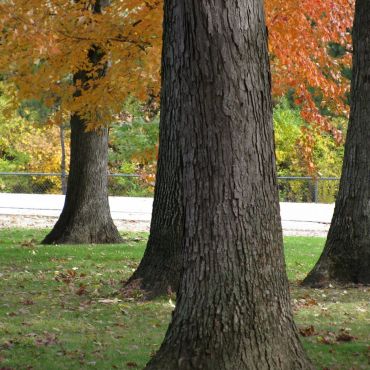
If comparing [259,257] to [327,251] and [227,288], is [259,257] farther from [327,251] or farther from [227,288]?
[327,251]

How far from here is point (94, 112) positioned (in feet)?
46.5

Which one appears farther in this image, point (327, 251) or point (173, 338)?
point (327, 251)

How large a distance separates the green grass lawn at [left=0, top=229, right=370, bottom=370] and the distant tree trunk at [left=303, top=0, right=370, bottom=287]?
36 cm

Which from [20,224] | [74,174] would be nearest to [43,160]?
[20,224]

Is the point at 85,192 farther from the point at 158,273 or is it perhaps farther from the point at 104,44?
the point at 158,273

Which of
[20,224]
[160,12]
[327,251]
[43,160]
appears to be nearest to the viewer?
[327,251]

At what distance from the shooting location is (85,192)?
16.1 metres

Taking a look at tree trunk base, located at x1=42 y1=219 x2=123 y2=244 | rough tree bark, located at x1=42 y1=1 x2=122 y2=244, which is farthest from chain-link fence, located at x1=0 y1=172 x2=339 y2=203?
rough tree bark, located at x1=42 y1=1 x2=122 y2=244

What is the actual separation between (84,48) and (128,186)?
22939mm

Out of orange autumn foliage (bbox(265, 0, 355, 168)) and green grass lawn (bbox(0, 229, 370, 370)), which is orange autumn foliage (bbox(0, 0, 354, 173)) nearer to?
orange autumn foliage (bbox(265, 0, 355, 168))

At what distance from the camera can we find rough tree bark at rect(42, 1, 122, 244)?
625 inches

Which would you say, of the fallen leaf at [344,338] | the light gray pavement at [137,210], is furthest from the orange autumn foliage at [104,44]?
the light gray pavement at [137,210]

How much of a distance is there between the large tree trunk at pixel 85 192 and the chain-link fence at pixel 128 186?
16161 millimetres

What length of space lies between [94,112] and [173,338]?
8764 mm
